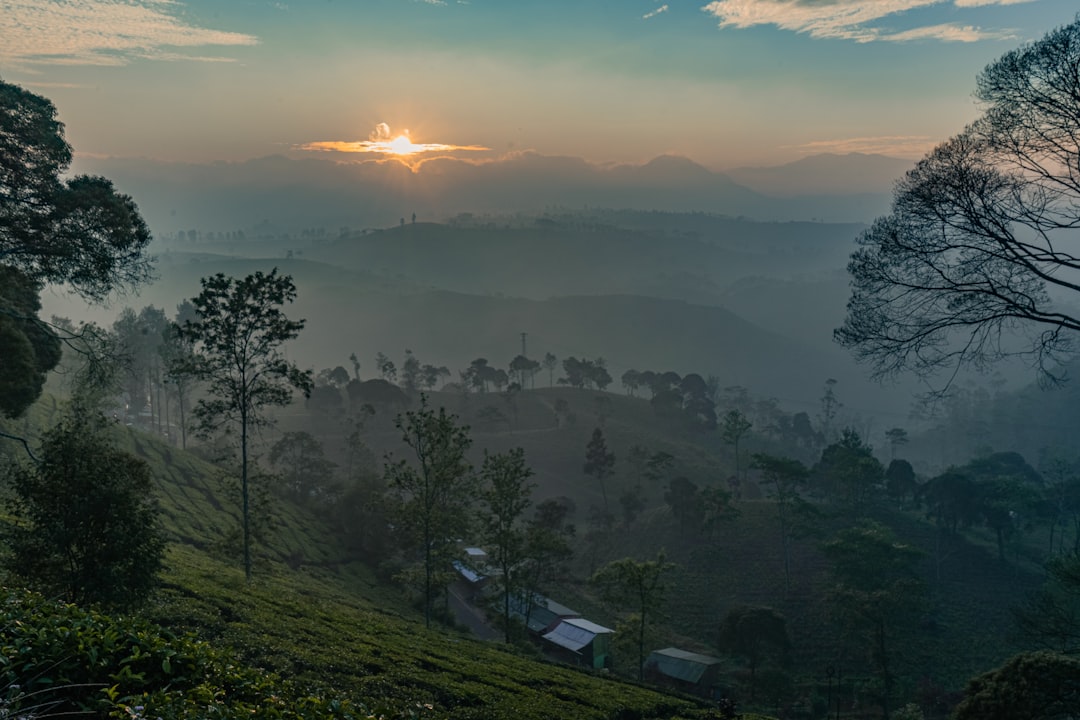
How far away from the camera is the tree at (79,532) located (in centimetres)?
1351

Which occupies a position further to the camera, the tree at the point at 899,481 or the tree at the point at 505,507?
the tree at the point at 899,481

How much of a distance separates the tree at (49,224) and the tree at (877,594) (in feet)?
158

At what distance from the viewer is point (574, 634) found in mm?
46500

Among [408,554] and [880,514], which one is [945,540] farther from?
[408,554]

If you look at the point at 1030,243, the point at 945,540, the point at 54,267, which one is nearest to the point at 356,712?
the point at 1030,243

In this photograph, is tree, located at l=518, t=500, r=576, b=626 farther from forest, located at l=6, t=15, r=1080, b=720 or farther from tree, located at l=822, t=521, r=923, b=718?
tree, located at l=822, t=521, r=923, b=718

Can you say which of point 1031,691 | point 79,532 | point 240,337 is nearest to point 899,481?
point 1031,691

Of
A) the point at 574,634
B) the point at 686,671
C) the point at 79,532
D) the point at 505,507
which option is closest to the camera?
the point at 79,532

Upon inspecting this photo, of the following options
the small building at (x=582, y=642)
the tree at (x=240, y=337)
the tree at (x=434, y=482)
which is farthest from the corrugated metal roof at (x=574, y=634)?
the tree at (x=240, y=337)

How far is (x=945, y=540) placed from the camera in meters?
66.4

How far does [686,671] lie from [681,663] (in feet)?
2.54

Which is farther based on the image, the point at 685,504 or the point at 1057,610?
the point at 685,504

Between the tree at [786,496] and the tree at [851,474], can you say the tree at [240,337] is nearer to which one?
the tree at [786,496]

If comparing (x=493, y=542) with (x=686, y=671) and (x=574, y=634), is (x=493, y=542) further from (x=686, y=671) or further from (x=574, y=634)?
(x=686, y=671)
